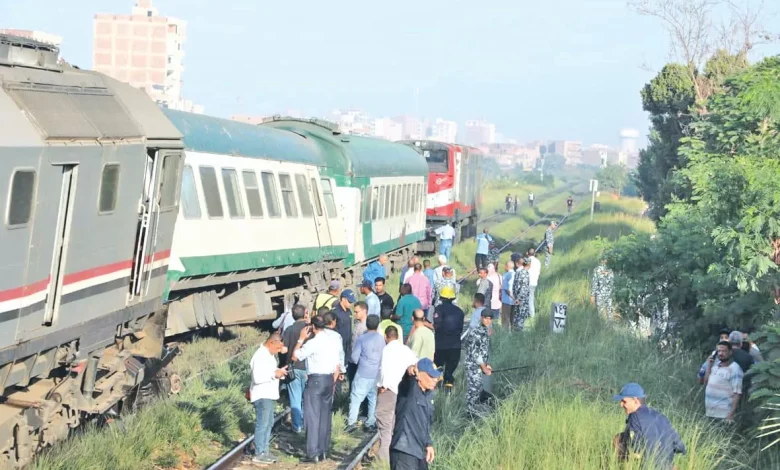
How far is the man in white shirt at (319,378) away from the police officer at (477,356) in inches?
87.8

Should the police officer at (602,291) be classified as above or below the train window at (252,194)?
below

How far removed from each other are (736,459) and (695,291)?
18.5 feet

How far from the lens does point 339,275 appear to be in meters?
23.1

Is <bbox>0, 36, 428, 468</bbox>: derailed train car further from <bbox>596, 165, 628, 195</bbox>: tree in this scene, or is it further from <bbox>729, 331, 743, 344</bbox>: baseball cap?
<bbox>596, 165, 628, 195</bbox>: tree

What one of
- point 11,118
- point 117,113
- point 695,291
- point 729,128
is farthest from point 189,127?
point 729,128

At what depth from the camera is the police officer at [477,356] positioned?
1384 cm

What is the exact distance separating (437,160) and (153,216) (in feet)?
94.1

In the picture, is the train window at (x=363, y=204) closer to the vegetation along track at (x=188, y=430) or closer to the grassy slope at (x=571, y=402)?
the grassy slope at (x=571, y=402)

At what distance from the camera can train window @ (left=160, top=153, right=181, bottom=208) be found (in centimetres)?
1262

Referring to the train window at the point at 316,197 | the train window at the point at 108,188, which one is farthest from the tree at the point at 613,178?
the train window at the point at 108,188

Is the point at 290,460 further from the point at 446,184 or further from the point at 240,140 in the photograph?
the point at 446,184

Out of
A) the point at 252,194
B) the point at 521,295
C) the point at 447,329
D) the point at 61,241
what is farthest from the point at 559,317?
the point at 61,241

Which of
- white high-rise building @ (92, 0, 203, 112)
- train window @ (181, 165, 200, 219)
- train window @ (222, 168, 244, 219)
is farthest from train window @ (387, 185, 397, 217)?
white high-rise building @ (92, 0, 203, 112)

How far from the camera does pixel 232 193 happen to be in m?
16.9
